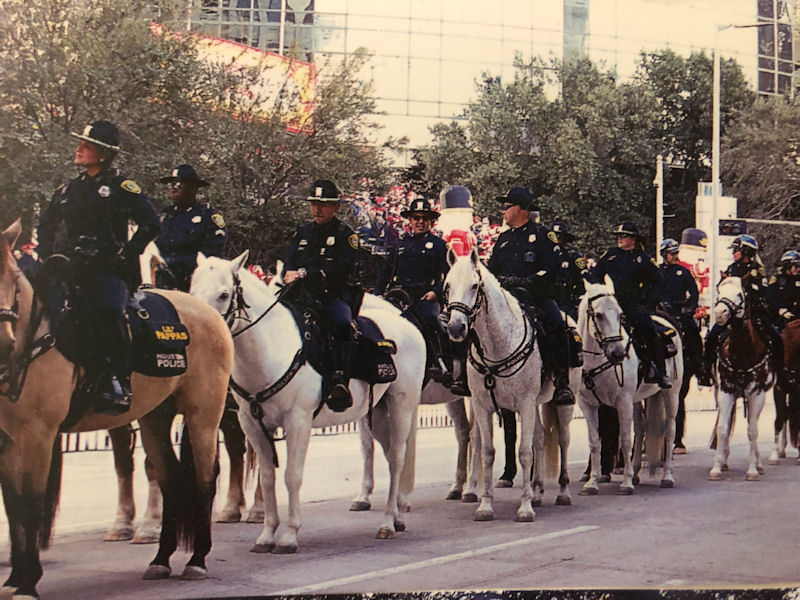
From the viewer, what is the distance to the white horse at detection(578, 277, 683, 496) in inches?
475

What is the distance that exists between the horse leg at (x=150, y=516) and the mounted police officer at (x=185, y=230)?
1.33 m

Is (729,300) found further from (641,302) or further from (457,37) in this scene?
(457,37)

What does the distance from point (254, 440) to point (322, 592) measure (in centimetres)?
218

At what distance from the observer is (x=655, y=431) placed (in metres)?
13.4

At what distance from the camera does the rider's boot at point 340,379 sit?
876 centimetres

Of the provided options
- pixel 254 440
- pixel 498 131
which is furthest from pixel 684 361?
pixel 498 131

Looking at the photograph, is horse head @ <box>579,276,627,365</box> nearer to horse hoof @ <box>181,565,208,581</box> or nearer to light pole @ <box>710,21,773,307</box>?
light pole @ <box>710,21,773,307</box>

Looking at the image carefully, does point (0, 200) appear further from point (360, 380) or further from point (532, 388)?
point (532, 388)

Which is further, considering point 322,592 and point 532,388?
point 532,388

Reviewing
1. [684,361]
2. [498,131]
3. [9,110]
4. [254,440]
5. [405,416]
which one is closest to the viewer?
[9,110]

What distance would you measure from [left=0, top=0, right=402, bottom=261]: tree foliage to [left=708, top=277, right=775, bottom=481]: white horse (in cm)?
813

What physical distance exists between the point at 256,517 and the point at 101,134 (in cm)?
501

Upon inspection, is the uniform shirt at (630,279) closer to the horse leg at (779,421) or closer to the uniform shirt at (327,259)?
the horse leg at (779,421)

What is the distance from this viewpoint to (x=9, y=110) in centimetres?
496
